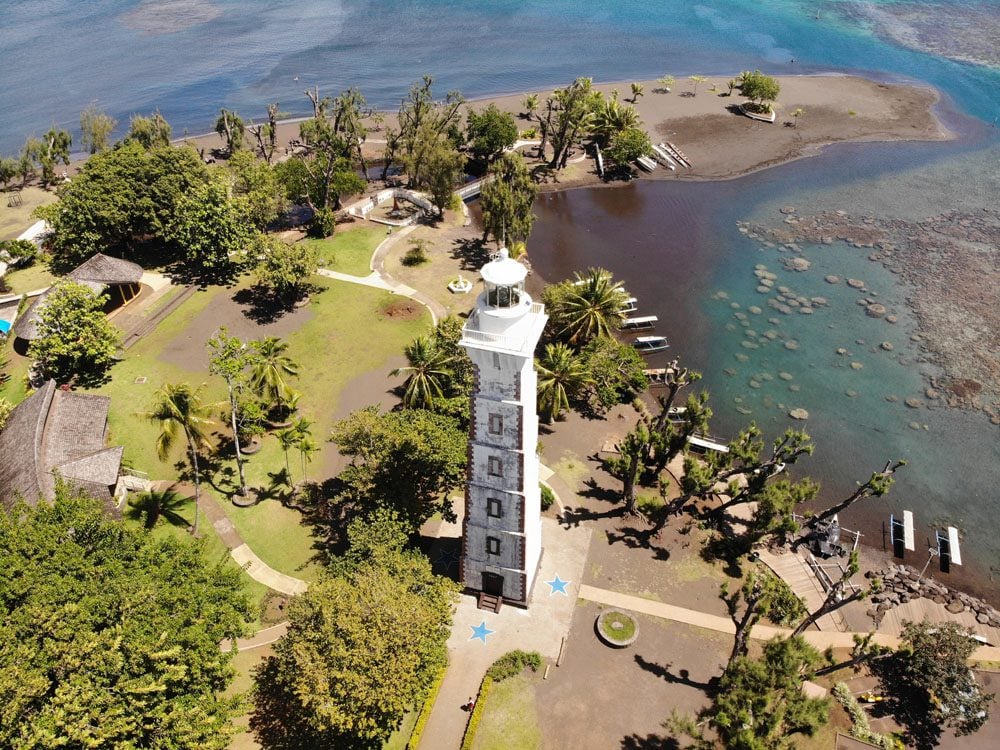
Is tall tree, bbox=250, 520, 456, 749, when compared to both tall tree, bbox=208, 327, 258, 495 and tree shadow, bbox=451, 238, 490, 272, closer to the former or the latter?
tall tree, bbox=208, 327, 258, 495

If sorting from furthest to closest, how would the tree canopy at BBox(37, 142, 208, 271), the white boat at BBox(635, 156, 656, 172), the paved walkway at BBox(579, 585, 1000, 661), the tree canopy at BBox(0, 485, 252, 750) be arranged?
the white boat at BBox(635, 156, 656, 172)
the tree canopy at BBox(37, 142, 208, 271)
the paved walkway at BBox(579, 585, 1000, 661)
the tree canopy at BBox(0, 485, 252, 750)

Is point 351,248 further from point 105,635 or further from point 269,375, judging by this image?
point 105,635

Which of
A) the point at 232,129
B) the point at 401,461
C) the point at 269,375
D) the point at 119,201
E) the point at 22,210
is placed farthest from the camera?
the point at 232,129

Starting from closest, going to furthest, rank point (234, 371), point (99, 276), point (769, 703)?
1. point (769, 703)
2. point (234, 371)
3. point (99, 276)

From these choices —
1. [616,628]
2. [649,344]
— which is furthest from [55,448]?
[649,344]

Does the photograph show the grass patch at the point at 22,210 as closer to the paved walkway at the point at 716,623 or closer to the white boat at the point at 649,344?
the white boat at the point at 649,344

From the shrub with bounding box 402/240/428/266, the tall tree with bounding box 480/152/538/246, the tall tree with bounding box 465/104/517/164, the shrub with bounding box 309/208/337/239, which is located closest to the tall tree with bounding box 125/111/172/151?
the shrub with bounding box 309/208/337/239
